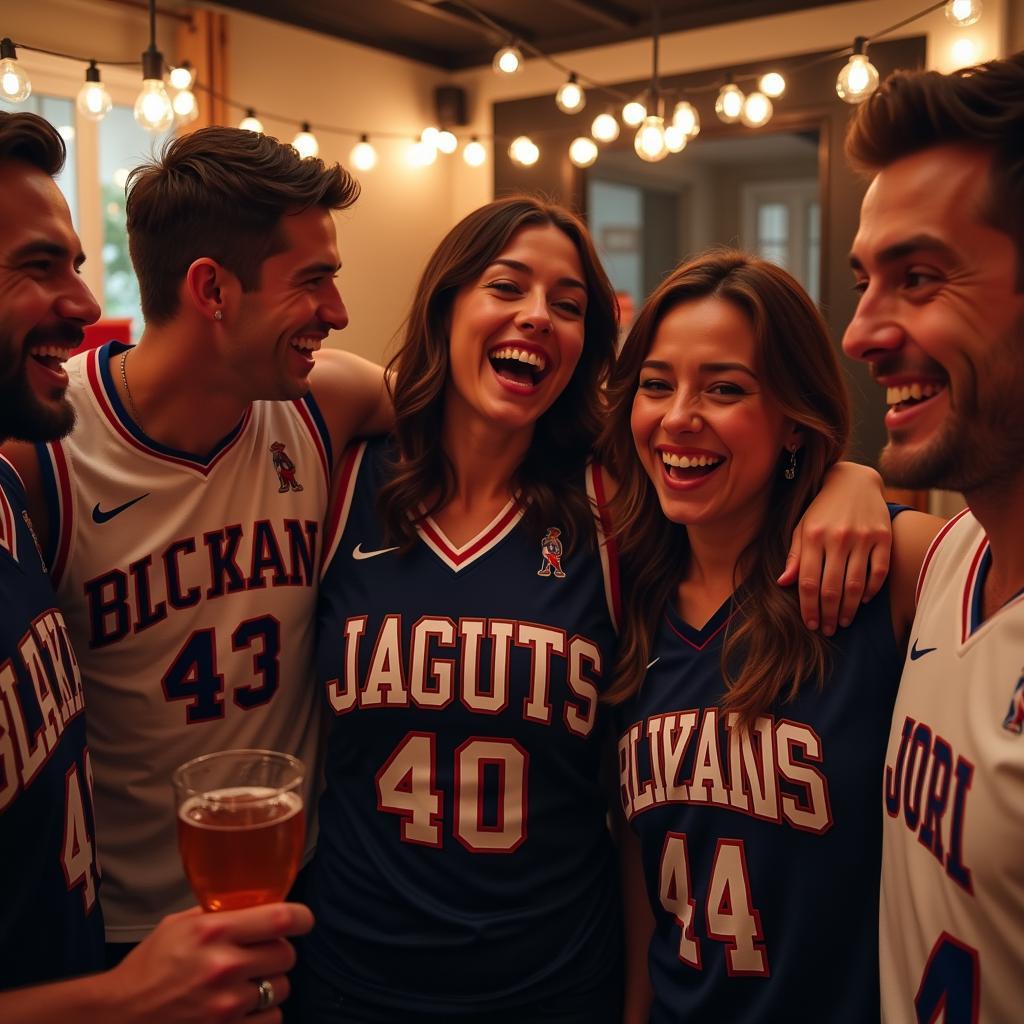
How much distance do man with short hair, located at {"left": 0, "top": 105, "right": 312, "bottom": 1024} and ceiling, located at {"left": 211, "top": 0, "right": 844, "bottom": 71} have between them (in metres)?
5.04

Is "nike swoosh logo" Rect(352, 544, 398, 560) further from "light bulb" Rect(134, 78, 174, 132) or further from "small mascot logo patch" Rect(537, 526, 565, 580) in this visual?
"light bulb" Rect(134, 78, 174, 132)

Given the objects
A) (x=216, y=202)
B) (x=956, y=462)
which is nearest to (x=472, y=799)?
(x=956, y=462)

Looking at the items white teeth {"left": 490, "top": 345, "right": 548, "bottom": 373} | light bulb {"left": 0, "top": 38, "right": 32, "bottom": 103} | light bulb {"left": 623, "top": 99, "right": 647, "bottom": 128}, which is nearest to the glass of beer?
white teeth {"left": 490, "top": 345, "right": 548, "bottom": 373}

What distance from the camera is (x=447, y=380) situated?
83.2 inches

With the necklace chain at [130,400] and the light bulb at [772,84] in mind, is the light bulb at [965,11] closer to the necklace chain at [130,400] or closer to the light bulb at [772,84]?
the light bulb at [772,84]

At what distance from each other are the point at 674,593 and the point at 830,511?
1.01 feet

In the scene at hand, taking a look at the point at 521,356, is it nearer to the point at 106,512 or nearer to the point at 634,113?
the point at 106,512

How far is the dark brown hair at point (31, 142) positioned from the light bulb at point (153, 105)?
2.20 meters

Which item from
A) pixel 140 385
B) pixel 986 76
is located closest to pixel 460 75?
pixel 140 385

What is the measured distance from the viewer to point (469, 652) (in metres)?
1.76

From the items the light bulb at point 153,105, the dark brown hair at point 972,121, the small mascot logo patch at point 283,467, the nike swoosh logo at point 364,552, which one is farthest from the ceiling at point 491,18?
the dark brown hair at point 972,121

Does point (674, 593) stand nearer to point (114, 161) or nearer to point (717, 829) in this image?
point (717, 829)

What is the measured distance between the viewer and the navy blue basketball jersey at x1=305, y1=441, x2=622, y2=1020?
1709mm

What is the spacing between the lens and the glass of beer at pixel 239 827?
3.18ft
